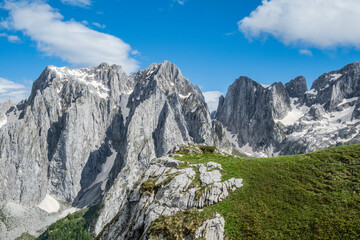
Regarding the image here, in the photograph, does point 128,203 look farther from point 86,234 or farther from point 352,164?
point 86,234

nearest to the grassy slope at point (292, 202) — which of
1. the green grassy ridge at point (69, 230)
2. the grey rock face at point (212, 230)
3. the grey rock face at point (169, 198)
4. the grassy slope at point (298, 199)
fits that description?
the grassy slope at point (298, 199)

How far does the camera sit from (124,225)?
3203 centimetres

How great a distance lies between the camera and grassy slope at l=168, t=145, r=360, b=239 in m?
20.0

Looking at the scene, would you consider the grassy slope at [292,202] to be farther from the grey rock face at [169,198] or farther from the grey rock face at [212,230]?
the grey rock face at [169,198]

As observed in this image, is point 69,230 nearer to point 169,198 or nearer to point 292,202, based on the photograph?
point 169,198

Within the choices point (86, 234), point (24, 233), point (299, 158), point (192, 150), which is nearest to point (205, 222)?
point (299, 158)

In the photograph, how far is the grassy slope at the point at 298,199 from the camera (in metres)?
20.0

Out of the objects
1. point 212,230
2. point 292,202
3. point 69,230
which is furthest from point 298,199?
point 69,230

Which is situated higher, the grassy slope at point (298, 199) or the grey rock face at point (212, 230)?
the grassy slope at point (298, 199)

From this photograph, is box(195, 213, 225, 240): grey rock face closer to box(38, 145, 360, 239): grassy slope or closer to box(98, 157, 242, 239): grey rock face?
box(98, 157, 242, 239): grey rock face

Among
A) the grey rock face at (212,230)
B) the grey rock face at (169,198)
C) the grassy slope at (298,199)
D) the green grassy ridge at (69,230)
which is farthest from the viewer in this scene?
the green grassy ridge at (69,230)

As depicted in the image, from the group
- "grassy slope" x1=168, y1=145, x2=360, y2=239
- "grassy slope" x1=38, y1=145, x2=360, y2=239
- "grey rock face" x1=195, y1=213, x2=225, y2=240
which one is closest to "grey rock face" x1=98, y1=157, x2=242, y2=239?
"grey rock face" x1=195, y1=213, x2=225, y2=240

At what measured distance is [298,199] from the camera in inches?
915

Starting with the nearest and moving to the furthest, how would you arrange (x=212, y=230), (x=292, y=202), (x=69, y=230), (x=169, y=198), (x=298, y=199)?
1. (x=212, y=230)
2. (x=292, y=202)
3. (x=298, y=199)
4. (x=169, y=198)
5. (x=69, y=230)
